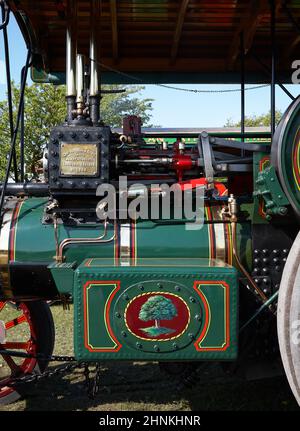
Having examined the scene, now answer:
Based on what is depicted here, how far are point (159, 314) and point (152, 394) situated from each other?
153 cm

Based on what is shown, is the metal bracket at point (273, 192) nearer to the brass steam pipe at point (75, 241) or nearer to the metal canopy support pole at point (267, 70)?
the brass steam pipe at point (75, 241)

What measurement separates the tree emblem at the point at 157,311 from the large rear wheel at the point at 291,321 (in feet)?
1.53

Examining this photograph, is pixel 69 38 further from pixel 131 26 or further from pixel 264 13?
pixel 264 13

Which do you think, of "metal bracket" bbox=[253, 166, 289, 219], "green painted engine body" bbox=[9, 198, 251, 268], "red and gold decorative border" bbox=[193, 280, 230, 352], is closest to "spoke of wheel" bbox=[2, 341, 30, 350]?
"green painted engine body" bbox=[9, 198, 251, 268]

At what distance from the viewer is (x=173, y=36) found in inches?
132

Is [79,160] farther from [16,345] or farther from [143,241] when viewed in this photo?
[16,345]

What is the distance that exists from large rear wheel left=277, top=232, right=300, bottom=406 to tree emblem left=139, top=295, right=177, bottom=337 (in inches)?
18.4

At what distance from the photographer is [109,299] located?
221cm

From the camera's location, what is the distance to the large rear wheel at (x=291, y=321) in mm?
2105

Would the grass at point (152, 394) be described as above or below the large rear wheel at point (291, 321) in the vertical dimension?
below

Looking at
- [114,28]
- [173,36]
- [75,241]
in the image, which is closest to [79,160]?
[75,241]

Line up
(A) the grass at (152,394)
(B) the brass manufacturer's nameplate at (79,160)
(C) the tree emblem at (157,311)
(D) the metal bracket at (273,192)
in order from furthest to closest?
(A) the grass at (152,394)
(B) the brass manufacturer's nameplate at (79,160)
(D) the metal bracket at (273,192)
(C) the tree emblem at (157,311)

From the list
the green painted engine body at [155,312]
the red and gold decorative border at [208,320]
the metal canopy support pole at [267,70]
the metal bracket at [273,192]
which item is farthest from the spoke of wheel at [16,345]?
the metal canopy support pole at [267,70]

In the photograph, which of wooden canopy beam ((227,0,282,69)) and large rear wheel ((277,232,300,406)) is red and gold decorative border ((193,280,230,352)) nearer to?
large rear wheel ((277,232,300,406))
